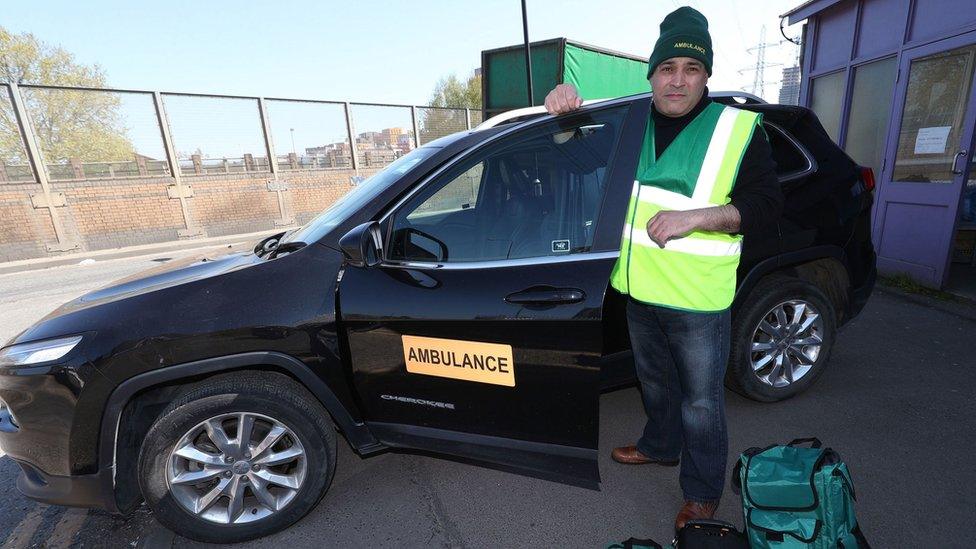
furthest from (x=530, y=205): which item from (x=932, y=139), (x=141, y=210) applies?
(x=141, y=210)

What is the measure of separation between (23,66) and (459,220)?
106 feet

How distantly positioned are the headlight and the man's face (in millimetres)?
2356

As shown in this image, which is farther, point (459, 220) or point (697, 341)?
point (459, 220)

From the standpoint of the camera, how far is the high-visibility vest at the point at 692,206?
63.8 inches

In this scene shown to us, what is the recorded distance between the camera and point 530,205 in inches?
87.5

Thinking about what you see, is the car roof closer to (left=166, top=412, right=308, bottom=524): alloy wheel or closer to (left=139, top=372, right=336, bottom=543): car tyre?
(left=139, top=372, right=336, bottom=543): car tyre

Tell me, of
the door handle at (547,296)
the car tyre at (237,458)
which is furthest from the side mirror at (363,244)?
the car tyre at (237,458)

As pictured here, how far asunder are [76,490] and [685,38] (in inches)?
111

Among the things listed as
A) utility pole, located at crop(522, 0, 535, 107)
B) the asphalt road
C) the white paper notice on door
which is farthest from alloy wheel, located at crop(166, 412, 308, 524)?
the white paper notice on door

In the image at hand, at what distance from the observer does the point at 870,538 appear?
1.96 metres

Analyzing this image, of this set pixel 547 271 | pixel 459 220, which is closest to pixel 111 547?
pixel 459 220

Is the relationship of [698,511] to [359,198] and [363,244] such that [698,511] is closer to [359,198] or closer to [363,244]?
[363,244]

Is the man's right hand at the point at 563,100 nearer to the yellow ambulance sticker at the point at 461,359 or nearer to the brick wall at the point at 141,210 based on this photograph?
the yellow ambulance sticker at the point at 461,359

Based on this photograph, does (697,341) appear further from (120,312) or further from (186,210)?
(186,210)
